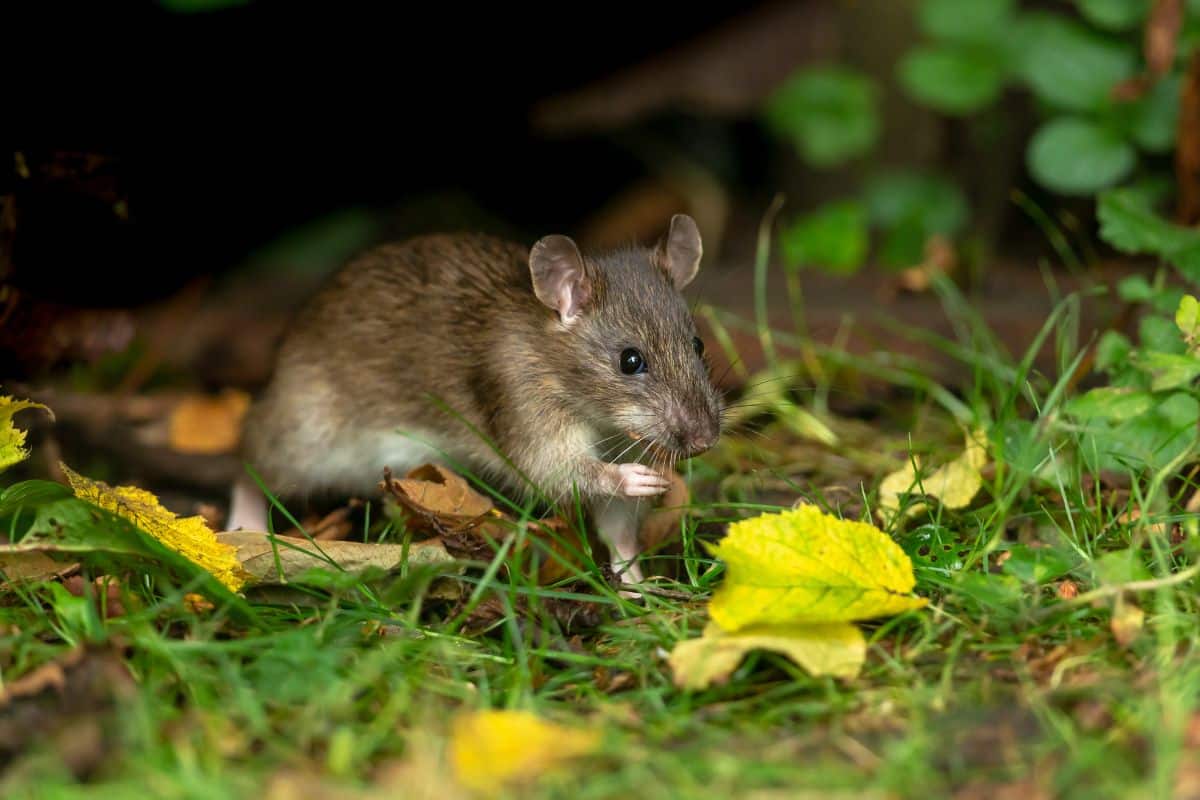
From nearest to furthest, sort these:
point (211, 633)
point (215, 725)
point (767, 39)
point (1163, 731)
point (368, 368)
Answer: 1. point (1163, 731)
2. point (215, 725)
3. point (211, 633)
4. point (368, 368)
5. point (767, 39)

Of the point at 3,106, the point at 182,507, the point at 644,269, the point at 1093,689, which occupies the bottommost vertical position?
the point at 182,507

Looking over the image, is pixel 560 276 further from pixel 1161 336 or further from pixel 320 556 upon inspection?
pixel 1161 336

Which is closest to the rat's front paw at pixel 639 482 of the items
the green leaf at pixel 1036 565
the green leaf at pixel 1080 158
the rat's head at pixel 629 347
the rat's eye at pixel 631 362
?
the rat's head at pixel 629 347

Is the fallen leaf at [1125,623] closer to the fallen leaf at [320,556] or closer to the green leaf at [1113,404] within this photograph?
the green leaf at [1113,404]

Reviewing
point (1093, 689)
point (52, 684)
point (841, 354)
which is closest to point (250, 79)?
point (841, 354)

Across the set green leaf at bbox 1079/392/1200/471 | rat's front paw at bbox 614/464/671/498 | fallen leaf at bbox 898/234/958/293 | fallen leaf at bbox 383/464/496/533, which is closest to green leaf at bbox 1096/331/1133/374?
green leaf at bbox 1079/392/1200/471

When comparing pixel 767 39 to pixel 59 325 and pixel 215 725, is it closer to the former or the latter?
pixel 59 325

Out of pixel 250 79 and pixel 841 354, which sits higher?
pixel 250 79
